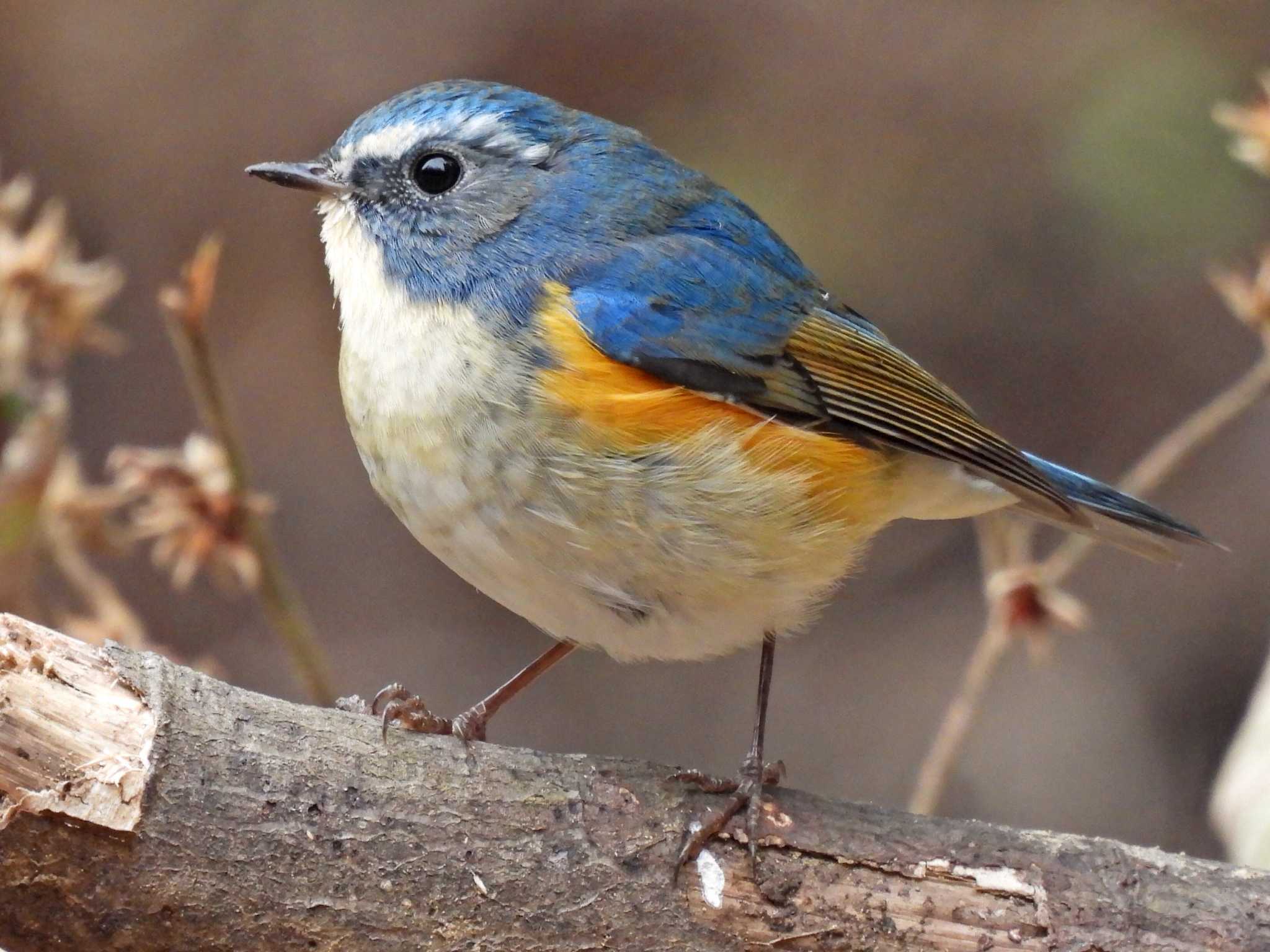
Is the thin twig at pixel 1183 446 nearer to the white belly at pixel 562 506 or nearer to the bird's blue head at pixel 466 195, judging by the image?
the white belly at pixel 562 506

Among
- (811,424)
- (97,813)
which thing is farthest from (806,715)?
(97,813)

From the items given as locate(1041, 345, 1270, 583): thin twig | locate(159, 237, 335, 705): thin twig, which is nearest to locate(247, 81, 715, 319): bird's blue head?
locate(159, 237, 335, 705): thin twig

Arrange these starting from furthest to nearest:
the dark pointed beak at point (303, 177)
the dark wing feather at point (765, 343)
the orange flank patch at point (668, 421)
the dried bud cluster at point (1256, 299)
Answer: the dried bud cluster at point (1256, 299) → the dark pointed beak at point (303, 177) → the dark wing feather at point (765, 343) → the orange flank patch at point (668, 421)

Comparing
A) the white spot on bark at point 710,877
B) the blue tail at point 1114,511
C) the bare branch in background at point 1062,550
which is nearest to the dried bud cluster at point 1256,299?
the bare branch in background at point 1062,550

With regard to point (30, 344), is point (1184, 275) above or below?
above

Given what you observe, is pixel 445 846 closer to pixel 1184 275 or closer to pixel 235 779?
pixel 235 779
